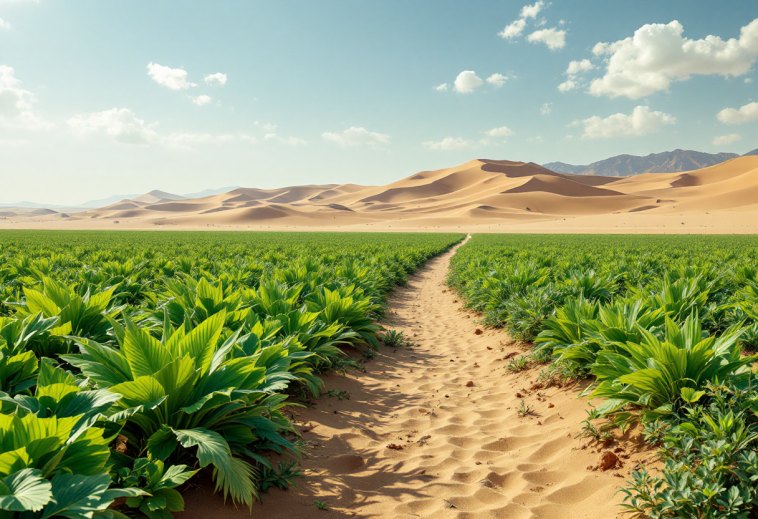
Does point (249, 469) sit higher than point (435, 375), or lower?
higher

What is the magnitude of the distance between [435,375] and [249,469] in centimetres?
337

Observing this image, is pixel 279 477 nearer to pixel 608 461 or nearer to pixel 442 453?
pixel 442 453

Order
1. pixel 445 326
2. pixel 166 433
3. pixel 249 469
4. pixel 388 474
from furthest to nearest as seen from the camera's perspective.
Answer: pixel 445 326, pixel 388 474, pixel 249 469, pixel 166 433

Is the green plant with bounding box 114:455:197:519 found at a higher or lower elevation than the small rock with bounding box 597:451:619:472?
higher

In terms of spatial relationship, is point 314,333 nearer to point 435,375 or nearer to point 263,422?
point 435,375

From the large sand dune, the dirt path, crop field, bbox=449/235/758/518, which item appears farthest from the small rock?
the large sand dune

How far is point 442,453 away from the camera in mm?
3420

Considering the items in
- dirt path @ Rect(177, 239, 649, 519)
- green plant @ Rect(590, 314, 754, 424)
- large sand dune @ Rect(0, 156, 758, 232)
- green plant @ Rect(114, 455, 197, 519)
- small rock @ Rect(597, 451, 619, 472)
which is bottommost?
dirt path @ Rect(177, 239, 649, 519)

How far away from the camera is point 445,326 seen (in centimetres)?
852

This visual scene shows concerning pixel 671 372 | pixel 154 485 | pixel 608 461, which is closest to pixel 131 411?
pixel 154 485

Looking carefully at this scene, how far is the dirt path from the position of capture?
2.62m

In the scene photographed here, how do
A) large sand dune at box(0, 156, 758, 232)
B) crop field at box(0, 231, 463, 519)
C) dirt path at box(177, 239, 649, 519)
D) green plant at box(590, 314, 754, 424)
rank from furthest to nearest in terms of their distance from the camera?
large sand dune at box(0, 156, 758, 232), green plant at box(590, 314, 754, 424), dirt path at box(177, 239, 649, 519), crop field at box(0, 231, 463, 519)

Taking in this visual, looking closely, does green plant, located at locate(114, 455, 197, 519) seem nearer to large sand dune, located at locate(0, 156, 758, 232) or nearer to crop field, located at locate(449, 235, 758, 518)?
crop field, located at locate(449, 235, 758, 518)

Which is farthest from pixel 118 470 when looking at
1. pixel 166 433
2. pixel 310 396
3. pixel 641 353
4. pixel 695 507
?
pixel 641 353
